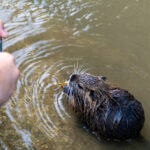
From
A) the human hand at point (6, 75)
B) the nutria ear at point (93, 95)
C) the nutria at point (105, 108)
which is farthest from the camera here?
the nutria ear at point (93, 95)

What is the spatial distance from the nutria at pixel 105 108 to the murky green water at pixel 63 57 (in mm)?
131

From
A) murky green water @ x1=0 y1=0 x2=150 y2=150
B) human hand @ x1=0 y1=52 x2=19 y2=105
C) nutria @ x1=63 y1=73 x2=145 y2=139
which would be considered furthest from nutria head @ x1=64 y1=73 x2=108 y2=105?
human hand @ x1=0 y1=52 x2=19 y2=105

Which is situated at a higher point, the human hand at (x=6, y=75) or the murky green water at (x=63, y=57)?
the human hand at (x=6, y=75)

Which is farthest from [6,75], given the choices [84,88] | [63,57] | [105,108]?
[63,57]

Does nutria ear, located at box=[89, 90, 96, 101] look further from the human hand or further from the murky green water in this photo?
the human hand

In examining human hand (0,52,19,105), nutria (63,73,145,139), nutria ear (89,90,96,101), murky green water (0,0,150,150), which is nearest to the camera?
human hand (0,52,19,105)

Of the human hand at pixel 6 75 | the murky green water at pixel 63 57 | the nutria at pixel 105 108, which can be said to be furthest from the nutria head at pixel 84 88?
the human hand at pixel 6 75

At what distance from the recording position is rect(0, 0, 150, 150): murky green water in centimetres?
314

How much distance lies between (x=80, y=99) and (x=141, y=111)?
777 mm

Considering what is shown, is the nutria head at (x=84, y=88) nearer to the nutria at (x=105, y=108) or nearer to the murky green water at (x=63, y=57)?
the nutria at (x=105, y=108)

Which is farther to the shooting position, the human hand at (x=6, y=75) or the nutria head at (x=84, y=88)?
the nutria head at (x=84, y=88)

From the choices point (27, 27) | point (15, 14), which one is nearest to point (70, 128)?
point (27, 27)

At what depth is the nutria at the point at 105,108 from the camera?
3.02 m

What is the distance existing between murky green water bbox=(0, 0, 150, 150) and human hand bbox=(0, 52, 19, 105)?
5.26ft
